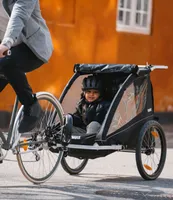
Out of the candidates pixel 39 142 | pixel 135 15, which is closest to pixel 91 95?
pixel 39 142

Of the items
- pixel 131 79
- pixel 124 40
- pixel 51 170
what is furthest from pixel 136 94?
pixel 124 40

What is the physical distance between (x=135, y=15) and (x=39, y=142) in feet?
32.9

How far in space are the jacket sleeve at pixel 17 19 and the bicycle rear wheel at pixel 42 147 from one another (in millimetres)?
788

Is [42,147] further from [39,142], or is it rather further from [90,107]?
[90,107]

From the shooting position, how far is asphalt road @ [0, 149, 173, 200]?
24.5 ft

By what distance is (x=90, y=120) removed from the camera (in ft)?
28.6

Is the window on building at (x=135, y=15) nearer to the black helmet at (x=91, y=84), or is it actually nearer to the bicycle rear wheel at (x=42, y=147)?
the black helmet at (x=91, y=84)

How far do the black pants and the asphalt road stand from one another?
→ 59 centimetres

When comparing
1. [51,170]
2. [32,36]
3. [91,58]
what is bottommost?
[51,170]

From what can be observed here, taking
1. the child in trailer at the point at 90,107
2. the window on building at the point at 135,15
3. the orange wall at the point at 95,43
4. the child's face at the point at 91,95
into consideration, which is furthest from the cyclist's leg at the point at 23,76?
the window on building at the point at 135,15

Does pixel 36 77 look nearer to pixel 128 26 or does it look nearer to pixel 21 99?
pixel 128 26

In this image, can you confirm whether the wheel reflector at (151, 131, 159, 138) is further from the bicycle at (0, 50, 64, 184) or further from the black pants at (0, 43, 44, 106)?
the black pants at (0, 43, 44, 106)

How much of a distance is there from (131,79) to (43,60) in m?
1.47

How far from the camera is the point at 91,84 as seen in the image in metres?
8.78
